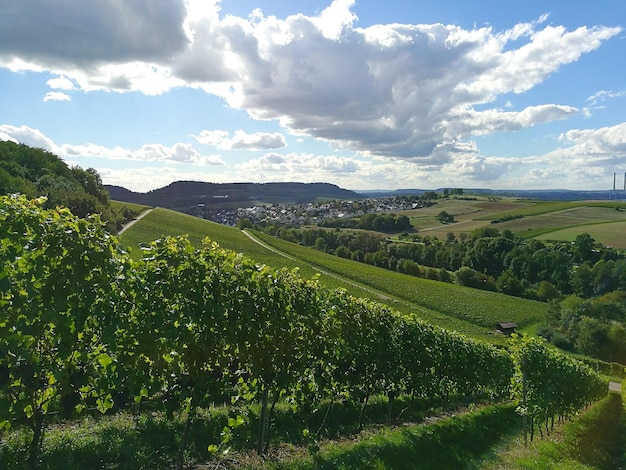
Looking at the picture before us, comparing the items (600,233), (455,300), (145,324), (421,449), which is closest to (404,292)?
(455,300)

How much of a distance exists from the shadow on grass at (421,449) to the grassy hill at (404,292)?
4135cm

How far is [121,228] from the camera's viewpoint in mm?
77250

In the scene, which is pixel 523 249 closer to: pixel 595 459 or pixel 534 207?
pixel 534 207

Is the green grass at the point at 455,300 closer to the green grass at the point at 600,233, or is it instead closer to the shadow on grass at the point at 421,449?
the green grass at the point at 600,233

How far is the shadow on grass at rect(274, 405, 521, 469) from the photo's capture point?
1016 cm

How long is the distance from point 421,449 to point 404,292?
61.2m

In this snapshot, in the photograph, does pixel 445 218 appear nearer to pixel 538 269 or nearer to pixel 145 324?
pixel 538 269

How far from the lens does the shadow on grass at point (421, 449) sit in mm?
10156

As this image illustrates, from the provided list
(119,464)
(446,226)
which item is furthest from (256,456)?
(446,226)

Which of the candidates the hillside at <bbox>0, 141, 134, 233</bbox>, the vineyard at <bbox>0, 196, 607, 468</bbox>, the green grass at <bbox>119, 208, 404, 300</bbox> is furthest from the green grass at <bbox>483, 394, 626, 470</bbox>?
the hillside at <bbox>0, 141, 134, 233</bbox>

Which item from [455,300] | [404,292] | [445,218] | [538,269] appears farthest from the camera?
[445,218]

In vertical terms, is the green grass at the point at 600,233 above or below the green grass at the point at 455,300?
above

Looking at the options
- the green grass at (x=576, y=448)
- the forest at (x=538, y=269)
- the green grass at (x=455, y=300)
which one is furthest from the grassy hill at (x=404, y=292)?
the green grass at (x=576, y=448)

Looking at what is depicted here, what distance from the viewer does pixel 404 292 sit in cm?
→ 7231
